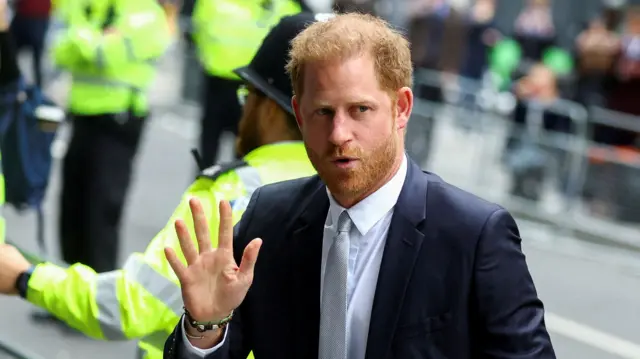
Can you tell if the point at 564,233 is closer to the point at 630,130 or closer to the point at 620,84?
the point at 630,130

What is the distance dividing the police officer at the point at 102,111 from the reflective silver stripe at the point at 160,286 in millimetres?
3462

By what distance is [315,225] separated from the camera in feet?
7.75

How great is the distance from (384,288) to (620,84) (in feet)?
30.1

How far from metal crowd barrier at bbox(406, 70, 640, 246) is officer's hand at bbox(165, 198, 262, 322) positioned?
24.8ft

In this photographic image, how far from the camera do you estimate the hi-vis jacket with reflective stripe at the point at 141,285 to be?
2.96 meters

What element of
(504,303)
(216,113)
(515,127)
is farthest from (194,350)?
(515,127)

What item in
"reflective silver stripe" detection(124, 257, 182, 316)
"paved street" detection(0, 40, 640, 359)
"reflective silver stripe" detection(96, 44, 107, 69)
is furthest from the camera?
"paved street" detection(0, 40, 640, 359)

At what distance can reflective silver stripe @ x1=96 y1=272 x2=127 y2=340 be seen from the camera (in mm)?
2975

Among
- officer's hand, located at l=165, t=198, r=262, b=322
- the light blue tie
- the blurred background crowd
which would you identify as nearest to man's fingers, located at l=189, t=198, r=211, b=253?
officer's hand, located at l=165, t=198, r=262, b=322

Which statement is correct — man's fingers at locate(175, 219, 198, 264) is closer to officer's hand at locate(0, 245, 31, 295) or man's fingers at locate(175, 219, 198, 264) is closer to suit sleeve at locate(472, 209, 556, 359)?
suit sleeve at locate(472, 209, 556, 359)

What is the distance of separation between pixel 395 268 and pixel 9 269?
1.19 metres

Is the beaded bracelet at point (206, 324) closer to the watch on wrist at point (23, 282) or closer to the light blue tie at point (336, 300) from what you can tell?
the light blue tie at point (336, 300)

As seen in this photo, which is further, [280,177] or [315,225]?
[280,177]

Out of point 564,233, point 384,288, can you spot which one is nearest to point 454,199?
point 384,288
